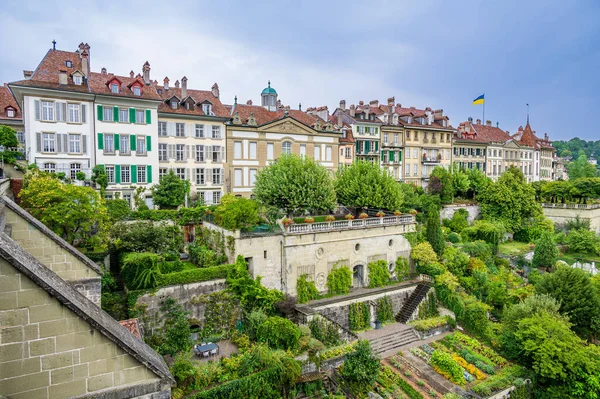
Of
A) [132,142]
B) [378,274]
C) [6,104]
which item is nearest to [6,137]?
[132,142]

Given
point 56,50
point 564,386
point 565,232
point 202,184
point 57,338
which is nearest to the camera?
point 57,338

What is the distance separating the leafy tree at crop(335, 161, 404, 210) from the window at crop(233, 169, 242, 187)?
10557 mm

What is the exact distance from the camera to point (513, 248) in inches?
1575

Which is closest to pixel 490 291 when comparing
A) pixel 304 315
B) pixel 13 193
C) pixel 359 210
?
pixel 359 210

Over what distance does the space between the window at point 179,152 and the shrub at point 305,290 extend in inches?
683

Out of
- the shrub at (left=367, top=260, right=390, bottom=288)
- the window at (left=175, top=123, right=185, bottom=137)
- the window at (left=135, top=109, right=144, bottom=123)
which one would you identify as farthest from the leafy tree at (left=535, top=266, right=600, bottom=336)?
the window at (left=135, top=109, right=144, bottom=123)

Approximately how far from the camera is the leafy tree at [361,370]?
716 inches

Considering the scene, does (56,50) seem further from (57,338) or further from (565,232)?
(565,232)

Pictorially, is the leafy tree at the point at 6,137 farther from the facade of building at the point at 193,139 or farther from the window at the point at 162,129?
the window at the point at 162,129

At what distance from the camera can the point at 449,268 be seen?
30297 mm

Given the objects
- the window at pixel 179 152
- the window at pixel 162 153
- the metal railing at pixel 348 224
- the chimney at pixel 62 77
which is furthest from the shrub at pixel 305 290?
the chimney at pixel 62 77

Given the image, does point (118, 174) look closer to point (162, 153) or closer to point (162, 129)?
point (162, 153)

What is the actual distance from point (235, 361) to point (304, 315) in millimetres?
6097

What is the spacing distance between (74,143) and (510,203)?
141ft
